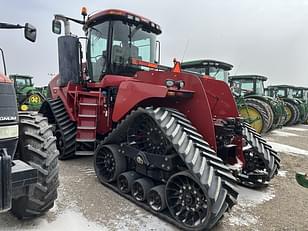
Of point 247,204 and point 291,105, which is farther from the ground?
point 247,204

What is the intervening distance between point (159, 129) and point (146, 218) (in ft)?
3.26

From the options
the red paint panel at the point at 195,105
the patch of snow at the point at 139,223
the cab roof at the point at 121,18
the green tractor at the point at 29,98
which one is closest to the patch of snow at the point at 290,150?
the cab roof at the point at 121,18

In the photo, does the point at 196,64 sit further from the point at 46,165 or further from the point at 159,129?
the point at 46,165

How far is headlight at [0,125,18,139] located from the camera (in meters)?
2.09

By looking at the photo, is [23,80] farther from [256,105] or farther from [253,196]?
[253,196]

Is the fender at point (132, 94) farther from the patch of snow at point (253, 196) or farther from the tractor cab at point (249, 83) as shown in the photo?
the tractor cab at point (249, 83)

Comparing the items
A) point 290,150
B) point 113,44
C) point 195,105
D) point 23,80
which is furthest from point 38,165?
point 23,80

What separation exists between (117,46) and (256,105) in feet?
20.8

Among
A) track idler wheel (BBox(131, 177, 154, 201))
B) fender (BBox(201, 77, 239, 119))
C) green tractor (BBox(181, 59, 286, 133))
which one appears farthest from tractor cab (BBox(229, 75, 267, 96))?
track idler wheel (BBox(131, 177, 154, 201))

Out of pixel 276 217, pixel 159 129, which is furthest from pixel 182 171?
pixel 276 217

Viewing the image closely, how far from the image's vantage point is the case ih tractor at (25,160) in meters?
1.93

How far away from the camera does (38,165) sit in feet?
8.38

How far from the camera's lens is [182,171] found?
2.82 meters

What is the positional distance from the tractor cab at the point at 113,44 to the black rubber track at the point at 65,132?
662 mm
